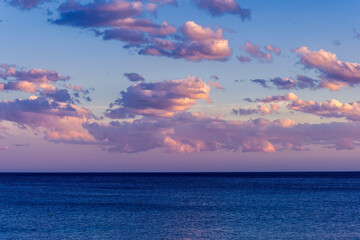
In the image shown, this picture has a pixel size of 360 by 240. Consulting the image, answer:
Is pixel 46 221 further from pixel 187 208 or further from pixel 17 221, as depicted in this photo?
pixel 187 208

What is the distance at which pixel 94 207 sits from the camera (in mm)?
82188

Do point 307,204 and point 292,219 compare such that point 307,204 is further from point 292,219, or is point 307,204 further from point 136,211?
point 136,211

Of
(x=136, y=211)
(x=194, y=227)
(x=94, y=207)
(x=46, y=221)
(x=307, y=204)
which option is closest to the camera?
(x=194, y=227)

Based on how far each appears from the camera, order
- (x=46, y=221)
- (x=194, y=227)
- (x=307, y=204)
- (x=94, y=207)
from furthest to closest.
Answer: (x=307, y=204) → (x=94, y=207) → (x=46, y=221) → (x=194, y=227)

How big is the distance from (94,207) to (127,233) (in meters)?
28.5

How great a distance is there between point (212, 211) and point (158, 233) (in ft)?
79.3

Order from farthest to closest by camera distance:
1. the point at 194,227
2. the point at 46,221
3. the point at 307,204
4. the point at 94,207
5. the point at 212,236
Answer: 1. the point at 307,204
2. the point at 94,207
3. the point at 46,221
4. the point at 194,227
5. the point at 212,236

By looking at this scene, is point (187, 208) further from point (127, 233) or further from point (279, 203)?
point (127, 233)

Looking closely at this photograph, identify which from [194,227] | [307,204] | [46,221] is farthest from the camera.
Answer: [307,204]

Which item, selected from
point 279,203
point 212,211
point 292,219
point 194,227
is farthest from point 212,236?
point 279,203

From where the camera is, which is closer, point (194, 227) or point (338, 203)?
point (194, 227)

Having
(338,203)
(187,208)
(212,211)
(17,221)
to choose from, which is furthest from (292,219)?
(17,221)

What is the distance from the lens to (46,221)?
65.3 metres

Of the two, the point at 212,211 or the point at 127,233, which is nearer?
the point at 127,233
